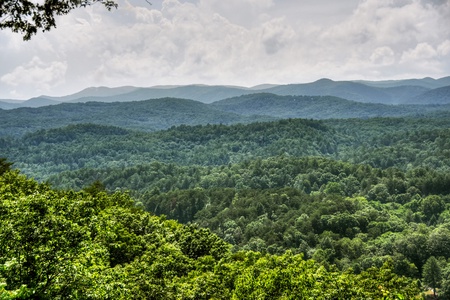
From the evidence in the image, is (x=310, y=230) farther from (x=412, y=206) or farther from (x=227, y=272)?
(x=227, y=272)

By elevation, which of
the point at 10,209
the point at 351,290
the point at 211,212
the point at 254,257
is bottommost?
the point at 211,212

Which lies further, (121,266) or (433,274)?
(433,274)

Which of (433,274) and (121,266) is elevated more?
(121,266)

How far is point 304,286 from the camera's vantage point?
31016mm

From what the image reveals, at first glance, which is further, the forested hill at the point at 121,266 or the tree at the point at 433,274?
the tree at the point at 433,274

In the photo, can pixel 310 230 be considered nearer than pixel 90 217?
No

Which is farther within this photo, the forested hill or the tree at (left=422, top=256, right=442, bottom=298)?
the tree at (left=422, top=256, right=442, bottom=298)

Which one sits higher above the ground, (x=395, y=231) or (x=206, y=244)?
(x=206, y=244)

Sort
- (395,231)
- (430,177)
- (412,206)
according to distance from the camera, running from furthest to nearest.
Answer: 1. (430,177)
2. (412,206)
3. (395,231)

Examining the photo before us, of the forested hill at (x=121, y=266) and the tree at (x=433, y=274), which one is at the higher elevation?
the forested hill at (x=121, y=266)

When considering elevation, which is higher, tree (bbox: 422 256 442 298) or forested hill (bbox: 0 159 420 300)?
forested hill (bbox: 0 159 420 300)

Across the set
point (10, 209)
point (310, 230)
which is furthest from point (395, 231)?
point (10, 209)

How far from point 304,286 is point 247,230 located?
109146 mm

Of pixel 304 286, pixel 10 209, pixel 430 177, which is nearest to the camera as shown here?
pixel 10 209
